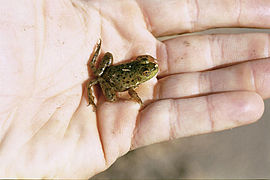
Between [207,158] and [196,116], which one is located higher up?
Answer: [196,116]

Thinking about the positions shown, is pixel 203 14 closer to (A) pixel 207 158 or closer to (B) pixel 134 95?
(B) pixel 134 95

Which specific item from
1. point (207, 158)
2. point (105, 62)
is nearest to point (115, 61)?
point (105, 62)

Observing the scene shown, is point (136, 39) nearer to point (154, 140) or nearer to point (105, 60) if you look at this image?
point (105, 60)

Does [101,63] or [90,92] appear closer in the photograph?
[90,92]

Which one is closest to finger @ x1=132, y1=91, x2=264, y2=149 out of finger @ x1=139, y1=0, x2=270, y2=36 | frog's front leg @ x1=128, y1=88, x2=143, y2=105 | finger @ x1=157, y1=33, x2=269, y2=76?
frog's front leg @ x1=128, y1=88, x2=143, y2=105

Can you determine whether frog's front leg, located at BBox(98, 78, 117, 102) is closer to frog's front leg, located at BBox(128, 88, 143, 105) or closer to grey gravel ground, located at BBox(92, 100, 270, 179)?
frog's front leg, located at BBox(128, 88, 143, 105)

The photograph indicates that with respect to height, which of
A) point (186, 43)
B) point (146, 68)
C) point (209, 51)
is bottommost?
point (146, 68)

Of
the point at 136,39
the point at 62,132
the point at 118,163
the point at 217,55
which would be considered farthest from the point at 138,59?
the point at 118,163
